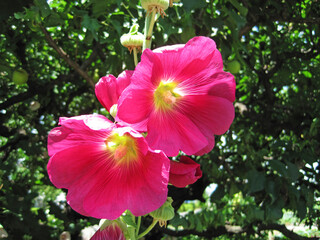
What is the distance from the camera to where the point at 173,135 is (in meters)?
0.65

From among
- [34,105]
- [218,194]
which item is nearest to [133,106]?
[218,194]

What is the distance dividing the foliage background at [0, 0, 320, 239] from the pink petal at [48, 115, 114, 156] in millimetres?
790

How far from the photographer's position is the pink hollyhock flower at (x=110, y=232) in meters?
0.63

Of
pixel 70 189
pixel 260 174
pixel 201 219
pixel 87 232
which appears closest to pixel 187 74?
pixel 70 189

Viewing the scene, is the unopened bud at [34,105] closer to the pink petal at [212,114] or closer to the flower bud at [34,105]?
the flower bud at [34,105]

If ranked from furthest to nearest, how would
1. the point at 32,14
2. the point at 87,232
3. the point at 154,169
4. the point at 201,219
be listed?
the point at 87,232 < the point at 201,219 < the point at 32,14 < the point at 154,169

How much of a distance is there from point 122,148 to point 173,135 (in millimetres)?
107

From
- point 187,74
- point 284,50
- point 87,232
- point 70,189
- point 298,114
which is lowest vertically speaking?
point 87,232

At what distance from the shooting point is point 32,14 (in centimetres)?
119

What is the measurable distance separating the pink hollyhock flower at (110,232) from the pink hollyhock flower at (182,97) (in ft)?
0.59

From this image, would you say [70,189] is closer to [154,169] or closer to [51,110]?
[154,169]

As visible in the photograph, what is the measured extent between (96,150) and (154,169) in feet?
0.45

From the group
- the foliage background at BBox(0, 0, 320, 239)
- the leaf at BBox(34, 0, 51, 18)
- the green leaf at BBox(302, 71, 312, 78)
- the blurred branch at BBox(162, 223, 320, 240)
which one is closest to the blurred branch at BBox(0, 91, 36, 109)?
the foliage background at BBox(0, 0, 320, 239)

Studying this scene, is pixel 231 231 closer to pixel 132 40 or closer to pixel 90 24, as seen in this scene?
pixel 90 24
